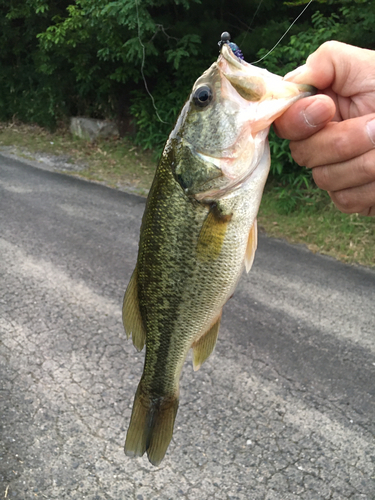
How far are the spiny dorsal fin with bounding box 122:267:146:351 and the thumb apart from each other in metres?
0.78

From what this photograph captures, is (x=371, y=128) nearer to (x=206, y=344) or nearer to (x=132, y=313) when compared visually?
(x=206, y=344)

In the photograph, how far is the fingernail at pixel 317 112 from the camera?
144 centimetres

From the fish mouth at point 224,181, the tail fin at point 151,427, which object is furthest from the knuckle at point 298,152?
the tail fin at point 151,427

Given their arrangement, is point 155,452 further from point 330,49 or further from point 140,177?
point 140,177

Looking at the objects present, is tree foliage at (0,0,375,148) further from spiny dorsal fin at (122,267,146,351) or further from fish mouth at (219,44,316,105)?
spiny dorsal fin at (122,267,146,351)

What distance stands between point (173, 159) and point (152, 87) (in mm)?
9337

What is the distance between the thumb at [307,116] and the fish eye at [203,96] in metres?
0.28

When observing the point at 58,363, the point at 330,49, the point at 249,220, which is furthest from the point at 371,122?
the point at 58,363

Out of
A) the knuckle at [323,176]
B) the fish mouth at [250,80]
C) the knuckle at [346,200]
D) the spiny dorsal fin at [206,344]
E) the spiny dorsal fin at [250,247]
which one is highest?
the fish mouth at [250,80]

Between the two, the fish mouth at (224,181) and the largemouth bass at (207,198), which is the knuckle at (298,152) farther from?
the fish mouth at (224,181)

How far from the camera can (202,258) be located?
60.0 inches

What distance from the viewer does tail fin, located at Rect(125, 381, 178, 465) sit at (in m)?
1.70

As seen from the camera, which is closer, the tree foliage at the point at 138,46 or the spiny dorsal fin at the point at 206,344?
the spiny dorsal fin at the point at 206,344

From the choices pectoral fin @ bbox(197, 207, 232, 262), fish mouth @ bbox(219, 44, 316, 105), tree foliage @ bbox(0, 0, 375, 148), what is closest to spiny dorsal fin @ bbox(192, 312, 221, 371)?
pectoral fin @ bbox(197, 207, 232, 262)
